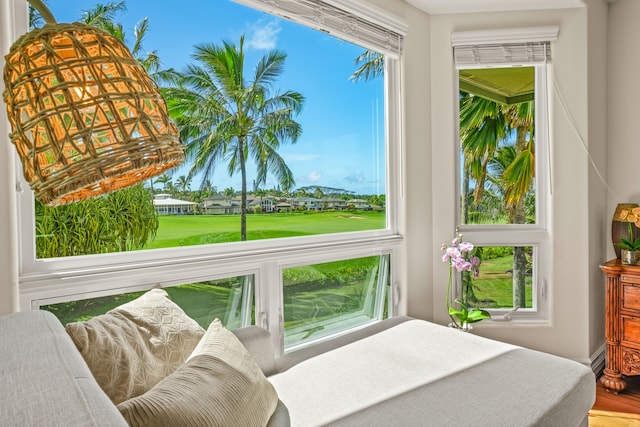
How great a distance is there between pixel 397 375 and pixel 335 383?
26 centimetres

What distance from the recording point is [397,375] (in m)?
1.76

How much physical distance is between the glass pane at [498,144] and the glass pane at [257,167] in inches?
26.3

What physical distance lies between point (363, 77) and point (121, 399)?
220 cm

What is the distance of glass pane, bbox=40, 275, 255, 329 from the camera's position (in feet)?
5.58

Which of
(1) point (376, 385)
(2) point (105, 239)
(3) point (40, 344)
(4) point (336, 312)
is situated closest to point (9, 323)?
(3) point (40, 344)

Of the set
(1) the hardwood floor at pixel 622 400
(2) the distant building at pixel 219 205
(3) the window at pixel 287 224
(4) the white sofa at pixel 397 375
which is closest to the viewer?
(4) the white sofa at pixel 397 375

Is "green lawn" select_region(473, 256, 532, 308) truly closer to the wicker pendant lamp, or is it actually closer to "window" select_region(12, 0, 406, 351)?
"window" select_region(12, 0, 406, 351)

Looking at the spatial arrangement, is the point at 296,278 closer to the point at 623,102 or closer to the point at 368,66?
the point at 368,66

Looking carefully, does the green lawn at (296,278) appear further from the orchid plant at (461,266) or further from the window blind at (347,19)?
the window blind at (347,19)

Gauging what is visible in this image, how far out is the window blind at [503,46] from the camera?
116 inches

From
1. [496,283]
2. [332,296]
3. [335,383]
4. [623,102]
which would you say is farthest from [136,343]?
[623,102]

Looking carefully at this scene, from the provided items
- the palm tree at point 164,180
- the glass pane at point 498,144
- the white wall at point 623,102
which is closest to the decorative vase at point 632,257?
the white wall at point 623,102

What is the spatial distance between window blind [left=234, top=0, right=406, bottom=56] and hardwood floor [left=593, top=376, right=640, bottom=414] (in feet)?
8.28

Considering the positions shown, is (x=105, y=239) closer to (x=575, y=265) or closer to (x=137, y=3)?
(x=137, y=3)
